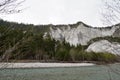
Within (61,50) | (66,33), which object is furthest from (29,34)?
(66,33)

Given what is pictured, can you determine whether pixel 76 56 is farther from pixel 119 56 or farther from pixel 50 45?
pixel 119 56

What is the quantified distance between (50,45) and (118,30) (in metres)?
61.9

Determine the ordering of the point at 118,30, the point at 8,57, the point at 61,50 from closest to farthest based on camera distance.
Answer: the point at 8,57
the point at 118,30
the point at 61,50

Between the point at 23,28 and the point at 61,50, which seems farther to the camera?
the point at 61,50

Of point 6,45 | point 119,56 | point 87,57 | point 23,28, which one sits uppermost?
point 23,28

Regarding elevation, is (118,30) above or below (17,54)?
above

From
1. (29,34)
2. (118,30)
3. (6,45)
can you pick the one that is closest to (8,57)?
(6,45)

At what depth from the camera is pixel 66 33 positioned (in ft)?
301

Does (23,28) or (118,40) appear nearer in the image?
(23,28)

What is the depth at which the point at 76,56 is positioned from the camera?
215 feet

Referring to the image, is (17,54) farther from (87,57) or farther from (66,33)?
(66,33)

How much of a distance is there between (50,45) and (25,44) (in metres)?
62.9

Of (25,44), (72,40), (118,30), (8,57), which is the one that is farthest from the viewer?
(72,40)

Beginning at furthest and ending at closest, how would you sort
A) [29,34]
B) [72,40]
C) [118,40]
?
[72,40]
[118,40]
[29,34]
